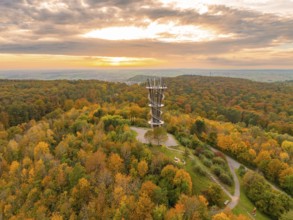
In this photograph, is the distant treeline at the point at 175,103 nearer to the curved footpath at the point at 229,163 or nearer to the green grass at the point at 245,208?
the curved footpath at the point at 229,163

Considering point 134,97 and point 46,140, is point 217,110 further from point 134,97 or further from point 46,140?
point 46,140

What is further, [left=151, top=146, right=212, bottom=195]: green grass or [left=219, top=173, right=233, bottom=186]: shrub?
[left=219, top=173, right=233, bottom=186]: shrub

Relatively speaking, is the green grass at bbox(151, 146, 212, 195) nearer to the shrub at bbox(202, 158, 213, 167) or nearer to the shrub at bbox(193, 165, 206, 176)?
the shrub at bbox(193, 165, 206, 176)

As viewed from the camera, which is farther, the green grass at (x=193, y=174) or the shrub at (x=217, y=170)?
the shrub at (x=217, y=170)

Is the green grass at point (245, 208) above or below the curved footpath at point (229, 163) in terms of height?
below

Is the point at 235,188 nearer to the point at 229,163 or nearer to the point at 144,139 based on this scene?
the point at 229,163

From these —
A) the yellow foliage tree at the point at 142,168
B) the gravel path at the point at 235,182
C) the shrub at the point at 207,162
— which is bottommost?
the gravel path at the point at 235,182

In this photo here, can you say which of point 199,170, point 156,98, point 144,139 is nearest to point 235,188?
point 199,170

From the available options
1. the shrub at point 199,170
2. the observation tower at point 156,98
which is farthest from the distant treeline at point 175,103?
the shrub at point 199,170

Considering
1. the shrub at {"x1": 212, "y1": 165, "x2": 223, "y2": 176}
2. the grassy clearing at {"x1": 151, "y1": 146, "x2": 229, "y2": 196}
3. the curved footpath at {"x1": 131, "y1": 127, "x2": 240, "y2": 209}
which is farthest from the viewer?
the shrub at {"x1": 212, "y1": 165, "x2": 223, "y2": 176}

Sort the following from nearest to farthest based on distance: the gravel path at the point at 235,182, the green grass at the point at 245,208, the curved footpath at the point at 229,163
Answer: the green grass at the point at 245,208
the gravel path at the point at 235,182
the curved footpath at the point at 229,163

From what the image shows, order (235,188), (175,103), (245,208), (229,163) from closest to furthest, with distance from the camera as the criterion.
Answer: (245,208) < (235,188) < (229,163) < (175,103)

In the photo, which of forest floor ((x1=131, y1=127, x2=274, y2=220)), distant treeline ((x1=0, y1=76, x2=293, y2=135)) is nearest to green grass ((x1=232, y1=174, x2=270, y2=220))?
forest floor ((x1=131, y1=127, x2=274, y2=220))
